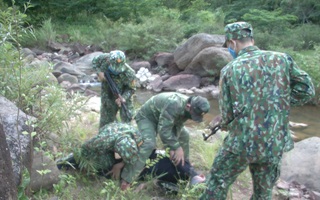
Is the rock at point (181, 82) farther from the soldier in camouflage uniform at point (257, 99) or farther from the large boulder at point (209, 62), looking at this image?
the soldier in camouflage uniform at point (257, 99)

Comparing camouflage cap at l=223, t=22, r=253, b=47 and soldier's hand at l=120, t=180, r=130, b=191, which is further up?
camouflage cap at l=223, t=22, r=253, b=47

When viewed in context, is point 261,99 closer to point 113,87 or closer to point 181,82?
point 113,87

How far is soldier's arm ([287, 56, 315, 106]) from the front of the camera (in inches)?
125

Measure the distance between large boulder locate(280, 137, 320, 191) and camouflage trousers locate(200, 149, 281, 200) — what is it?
180 centimetres

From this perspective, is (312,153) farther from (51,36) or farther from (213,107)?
(51,36)

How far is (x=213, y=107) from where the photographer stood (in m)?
10.8

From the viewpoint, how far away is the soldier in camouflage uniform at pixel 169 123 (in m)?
3.88

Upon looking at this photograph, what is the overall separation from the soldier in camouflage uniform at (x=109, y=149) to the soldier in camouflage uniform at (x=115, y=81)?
123 centimetres

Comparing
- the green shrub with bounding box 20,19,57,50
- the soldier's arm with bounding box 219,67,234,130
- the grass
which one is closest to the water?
the grass

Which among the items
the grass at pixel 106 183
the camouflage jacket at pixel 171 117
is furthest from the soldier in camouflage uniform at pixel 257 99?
the camouflage jacket at pixel 171 117

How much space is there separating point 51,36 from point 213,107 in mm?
12072

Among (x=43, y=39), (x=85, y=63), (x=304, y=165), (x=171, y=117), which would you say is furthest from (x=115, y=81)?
(x=43, y=39)

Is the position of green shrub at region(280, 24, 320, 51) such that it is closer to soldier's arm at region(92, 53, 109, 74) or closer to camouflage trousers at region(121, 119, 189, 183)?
soldier's arm at region(92, 53, 109, 74)

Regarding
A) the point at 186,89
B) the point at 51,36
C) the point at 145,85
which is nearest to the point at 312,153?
the point at 186,89
